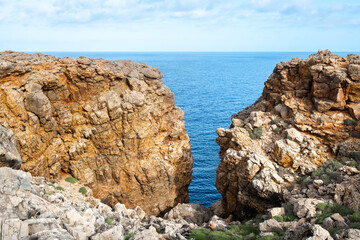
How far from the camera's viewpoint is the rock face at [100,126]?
30.9 metres

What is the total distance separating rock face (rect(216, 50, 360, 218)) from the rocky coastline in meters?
0.12

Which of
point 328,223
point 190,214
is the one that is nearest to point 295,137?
point 328,223

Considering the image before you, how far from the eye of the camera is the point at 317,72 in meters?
32.2

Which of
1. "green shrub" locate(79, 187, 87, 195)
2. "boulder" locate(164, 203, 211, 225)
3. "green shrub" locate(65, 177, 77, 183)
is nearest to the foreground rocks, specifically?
"green shrub" locate(79, 187, 87, 195)

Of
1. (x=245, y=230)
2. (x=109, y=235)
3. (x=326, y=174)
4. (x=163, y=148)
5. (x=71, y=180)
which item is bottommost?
(x=71, y=180)

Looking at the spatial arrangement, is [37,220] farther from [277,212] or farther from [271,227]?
[277,212]

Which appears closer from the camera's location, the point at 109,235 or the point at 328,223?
the point at 109,235

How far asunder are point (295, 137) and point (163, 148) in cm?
1803

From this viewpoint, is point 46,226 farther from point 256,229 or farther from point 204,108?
point 204,108

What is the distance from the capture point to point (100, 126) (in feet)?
118

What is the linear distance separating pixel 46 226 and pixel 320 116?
2928cm

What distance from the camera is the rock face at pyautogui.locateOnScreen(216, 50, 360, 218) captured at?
2919 centimetres

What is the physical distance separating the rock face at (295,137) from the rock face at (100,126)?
897 cm

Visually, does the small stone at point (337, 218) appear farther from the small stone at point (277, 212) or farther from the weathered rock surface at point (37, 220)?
the weathered rock surface at point (37, 220)
